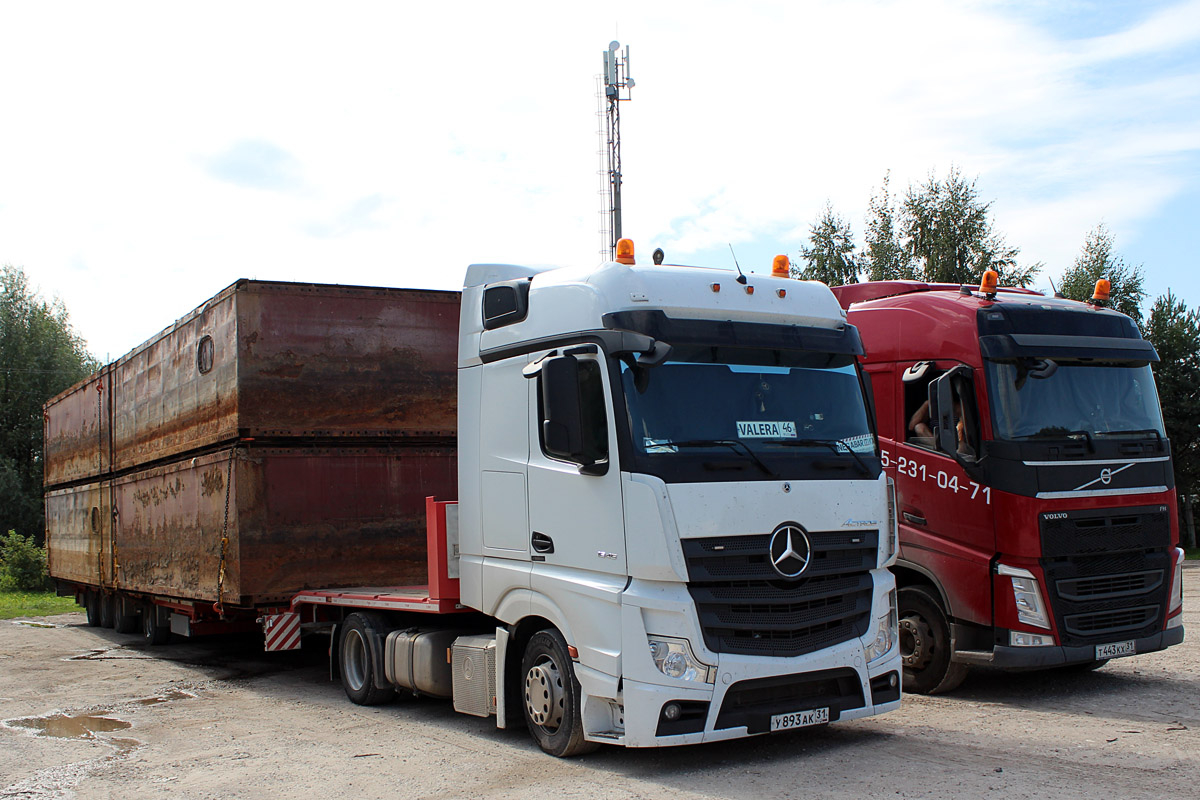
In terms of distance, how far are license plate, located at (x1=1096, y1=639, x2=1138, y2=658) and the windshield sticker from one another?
11.3 feet

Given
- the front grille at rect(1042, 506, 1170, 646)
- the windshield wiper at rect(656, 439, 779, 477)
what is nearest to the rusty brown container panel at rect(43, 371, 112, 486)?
the windshield wiper at rect(656, 439, 779, 477)

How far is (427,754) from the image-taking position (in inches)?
276

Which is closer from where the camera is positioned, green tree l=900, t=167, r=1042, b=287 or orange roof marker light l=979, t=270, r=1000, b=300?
orange roof marker light l=979, t=270, r=1000, b=300

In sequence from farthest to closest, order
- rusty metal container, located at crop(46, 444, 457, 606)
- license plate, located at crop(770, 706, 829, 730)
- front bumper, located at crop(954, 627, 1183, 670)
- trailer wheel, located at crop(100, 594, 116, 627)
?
trailer wheel, located at crop(100, 594, 116, 627)
rusty metal container, located at crop(46, 444, 457, 606)
front bumper, located at crop(954, 627, 1183, 670)
license plate, located at crop(770, 706, 829, 730)

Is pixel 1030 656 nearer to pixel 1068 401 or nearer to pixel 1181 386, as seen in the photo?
pixel 1068 401

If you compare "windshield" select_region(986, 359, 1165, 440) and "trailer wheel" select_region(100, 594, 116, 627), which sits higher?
"windshield" select_region(986, 359, 1165, 440)

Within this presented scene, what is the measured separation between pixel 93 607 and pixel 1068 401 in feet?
56.1

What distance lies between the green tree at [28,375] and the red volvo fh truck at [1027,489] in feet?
140

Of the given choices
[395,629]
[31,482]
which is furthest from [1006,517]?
[31,482]

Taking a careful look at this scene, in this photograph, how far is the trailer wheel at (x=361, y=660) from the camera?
8.86 meters

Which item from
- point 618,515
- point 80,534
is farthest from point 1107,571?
point 80,534

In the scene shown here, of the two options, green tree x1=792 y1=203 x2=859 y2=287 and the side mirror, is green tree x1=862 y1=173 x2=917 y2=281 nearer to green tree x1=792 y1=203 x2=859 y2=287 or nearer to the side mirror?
green tree x1=792 y1=203 x2=859 y2=287

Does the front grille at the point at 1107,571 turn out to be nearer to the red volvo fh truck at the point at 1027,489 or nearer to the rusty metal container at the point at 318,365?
the red volvo fh truck at the point at 1027,489

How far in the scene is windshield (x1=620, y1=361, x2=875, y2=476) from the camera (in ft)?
20.2
